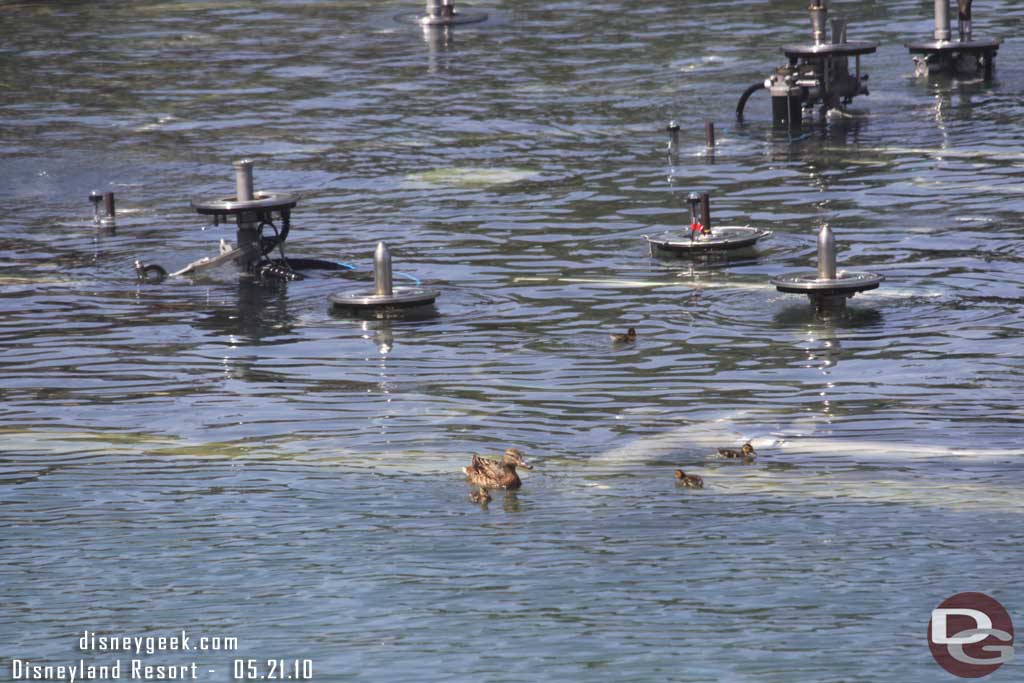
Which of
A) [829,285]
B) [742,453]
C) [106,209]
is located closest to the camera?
[742,453]

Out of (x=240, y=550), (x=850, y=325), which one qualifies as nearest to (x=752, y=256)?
(x=850, y=325)

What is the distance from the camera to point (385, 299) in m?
25.6

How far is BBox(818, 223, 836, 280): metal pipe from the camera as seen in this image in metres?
24.1

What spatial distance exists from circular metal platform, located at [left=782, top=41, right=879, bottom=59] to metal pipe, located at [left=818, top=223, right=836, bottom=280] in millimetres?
17367

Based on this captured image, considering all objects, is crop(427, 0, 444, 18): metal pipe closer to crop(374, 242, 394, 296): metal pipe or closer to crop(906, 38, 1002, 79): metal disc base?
crop(906, 38, 1002, 79): metal disc base

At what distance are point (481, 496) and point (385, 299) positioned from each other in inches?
345

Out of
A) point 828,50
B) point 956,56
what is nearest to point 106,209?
point 828,50

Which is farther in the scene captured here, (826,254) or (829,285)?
(826,254)

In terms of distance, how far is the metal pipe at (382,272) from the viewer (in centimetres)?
2534

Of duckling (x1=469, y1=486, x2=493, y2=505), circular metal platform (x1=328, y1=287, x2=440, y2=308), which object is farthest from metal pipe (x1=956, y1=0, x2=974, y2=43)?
duckling (x1=469, y1=486, x2=493, y2=505)

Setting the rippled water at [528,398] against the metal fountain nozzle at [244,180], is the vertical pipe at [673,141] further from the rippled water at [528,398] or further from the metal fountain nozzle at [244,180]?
the metal fountain nozzle at [244,180]

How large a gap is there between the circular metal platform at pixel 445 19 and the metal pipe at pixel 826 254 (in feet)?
121

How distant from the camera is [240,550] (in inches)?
652

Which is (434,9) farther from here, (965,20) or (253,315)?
(253,315)
